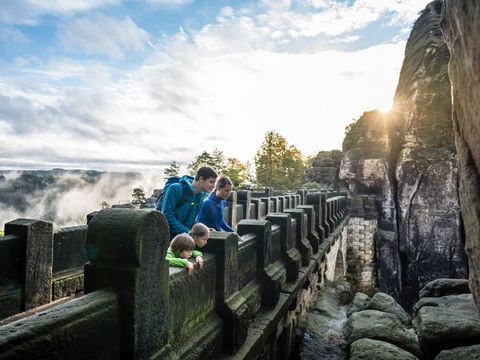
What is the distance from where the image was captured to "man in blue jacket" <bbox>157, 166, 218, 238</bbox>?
3914 mm

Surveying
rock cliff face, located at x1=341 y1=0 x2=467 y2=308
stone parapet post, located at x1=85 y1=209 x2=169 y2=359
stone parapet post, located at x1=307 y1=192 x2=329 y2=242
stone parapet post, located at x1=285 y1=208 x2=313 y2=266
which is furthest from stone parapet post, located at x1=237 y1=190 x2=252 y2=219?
rock cliff face, located at x1=341 y1=0 x2=467 y2=308

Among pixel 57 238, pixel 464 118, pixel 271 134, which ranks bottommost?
pixel 57 238

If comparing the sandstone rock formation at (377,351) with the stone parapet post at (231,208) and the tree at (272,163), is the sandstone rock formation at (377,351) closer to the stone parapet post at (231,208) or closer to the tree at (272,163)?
the stone parapet post at (231,208)

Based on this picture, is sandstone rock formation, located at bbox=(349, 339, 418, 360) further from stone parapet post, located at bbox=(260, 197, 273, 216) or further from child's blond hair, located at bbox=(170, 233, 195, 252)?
stone parapet post, located at bbox=(260, 197, 273, 216)

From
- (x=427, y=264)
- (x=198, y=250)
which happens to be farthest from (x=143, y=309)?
(x=427, y=264)

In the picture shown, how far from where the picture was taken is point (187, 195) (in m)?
4.11

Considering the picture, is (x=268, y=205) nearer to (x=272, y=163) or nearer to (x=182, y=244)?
(x=182, y=244)

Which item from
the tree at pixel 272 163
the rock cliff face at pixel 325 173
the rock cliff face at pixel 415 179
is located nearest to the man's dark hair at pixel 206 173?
the rock cliff face at pixel 415 179

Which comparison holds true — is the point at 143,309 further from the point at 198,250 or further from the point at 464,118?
the point at 464,118

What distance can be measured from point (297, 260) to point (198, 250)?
3.06 m

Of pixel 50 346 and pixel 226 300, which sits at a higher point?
pixel 50 346

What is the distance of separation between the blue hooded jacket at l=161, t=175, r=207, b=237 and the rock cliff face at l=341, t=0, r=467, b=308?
2135 centimetres

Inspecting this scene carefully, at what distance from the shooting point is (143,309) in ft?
6.39

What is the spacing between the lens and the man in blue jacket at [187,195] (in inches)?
154
